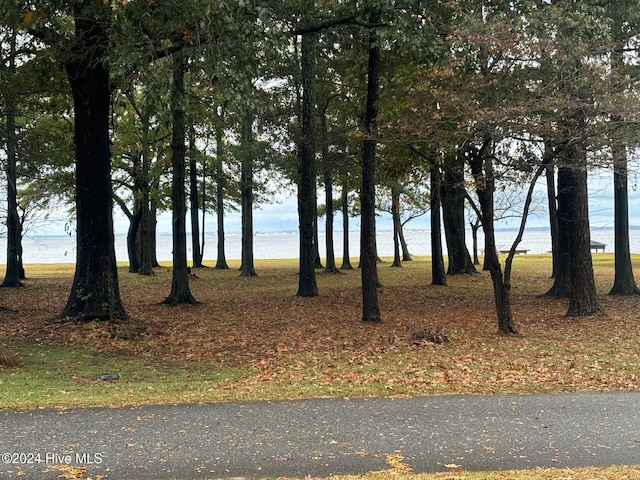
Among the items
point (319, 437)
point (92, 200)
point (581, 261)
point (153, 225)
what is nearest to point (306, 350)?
point (319, 437)

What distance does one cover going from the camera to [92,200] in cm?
1165

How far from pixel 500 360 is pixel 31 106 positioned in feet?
42.5

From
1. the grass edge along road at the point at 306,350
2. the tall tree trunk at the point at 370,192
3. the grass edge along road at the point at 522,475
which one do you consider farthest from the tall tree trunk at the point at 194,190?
the grass edge along road at the point at 522,475

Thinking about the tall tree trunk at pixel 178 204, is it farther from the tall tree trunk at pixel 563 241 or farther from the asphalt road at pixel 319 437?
the tall tree trunk at pixel 563 241

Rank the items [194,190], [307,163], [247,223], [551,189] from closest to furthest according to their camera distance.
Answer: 1. [307,163]
2. [551,189]
3. [247,223]
4. [194,190]

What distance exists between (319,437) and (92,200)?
8.55 m

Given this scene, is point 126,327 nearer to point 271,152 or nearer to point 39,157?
point 39,157

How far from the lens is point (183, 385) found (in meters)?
7.55

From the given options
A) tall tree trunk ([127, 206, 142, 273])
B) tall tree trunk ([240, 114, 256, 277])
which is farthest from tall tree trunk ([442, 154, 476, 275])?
tall tree trunk ([127, 206, 142, 273])

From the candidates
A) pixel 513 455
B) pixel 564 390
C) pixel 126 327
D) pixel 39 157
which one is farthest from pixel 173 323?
pixel 513 455

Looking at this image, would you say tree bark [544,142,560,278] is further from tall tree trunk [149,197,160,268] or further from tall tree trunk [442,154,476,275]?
tall tree trunk [149,197,160,268]

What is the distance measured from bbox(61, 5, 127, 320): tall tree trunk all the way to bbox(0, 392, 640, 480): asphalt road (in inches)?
251

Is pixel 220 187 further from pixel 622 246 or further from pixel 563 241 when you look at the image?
pixel 622 246

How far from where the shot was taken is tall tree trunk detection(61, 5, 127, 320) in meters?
11.5
